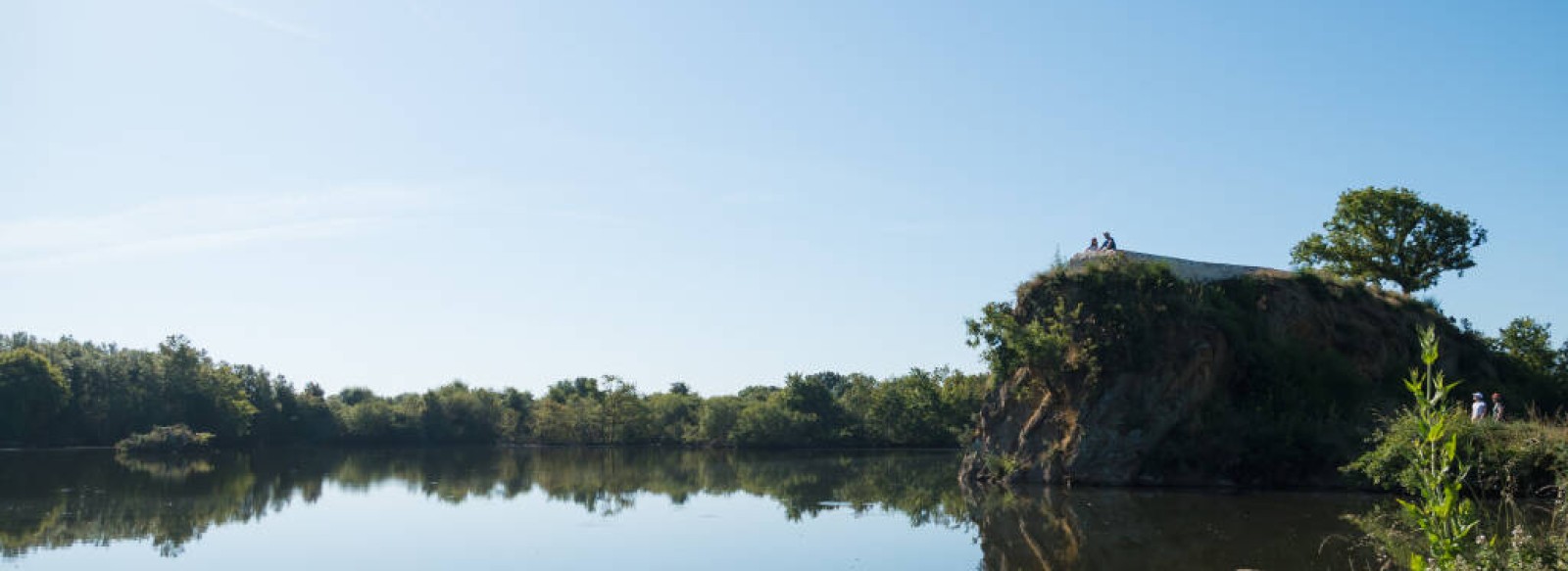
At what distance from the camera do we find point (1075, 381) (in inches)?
1435

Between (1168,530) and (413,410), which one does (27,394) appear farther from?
(1168,530)

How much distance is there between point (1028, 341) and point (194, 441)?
66241 millimetres

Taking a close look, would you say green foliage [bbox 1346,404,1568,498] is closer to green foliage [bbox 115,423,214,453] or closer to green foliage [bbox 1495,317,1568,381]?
green foliage [bbox 1495,317,1568,381]

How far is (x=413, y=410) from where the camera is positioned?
3797 inches

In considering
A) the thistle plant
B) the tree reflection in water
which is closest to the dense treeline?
the tree reflection in water

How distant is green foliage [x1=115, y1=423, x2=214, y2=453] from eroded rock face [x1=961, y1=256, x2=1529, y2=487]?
6195cm

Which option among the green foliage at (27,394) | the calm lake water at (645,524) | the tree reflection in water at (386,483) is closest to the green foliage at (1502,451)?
the calm lake water at (645,524)

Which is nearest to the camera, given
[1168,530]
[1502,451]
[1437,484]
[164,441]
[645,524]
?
[1437,484]

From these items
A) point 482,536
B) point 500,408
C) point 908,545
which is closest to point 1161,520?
point 908,545

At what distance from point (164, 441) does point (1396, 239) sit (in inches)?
3140

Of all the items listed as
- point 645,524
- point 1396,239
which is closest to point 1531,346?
point 1396,239

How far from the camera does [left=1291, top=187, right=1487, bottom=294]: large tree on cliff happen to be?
147 ft

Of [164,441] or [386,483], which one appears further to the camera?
[164,441]

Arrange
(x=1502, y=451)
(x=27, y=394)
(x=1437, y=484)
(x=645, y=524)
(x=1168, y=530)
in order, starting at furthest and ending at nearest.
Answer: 1. (x=27, y=394)
2. (x=645, y=524)
3. (x=1502, y=451)
4. (x=1168, y=530)
5. (x=1437, y=484)
